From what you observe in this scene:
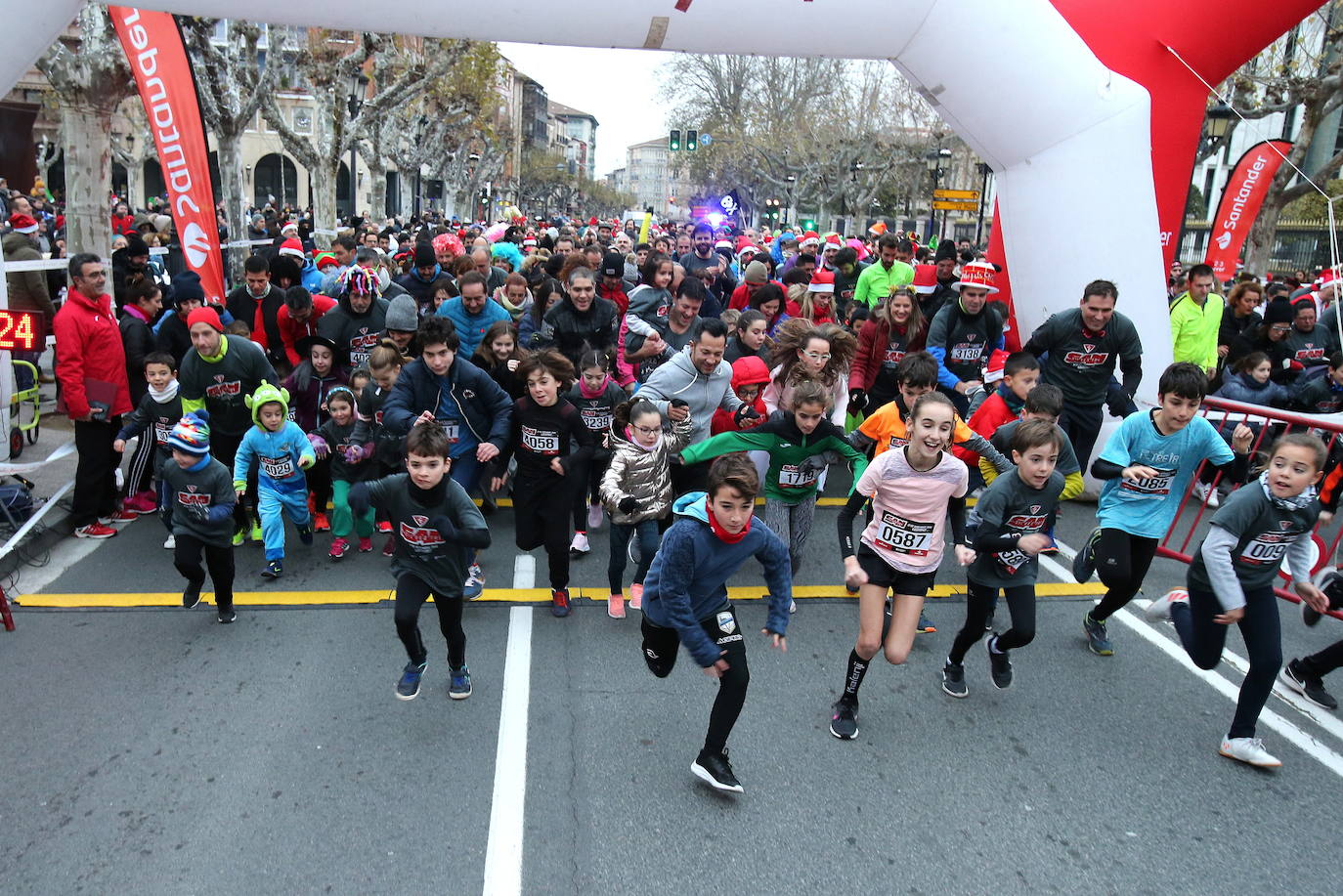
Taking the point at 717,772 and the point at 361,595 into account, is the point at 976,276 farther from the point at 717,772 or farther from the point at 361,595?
the point at 361,595

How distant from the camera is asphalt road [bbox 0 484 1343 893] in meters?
3.37

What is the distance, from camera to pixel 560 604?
568cm

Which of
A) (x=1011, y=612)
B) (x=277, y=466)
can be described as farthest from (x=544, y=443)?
(x=1011, y=612)

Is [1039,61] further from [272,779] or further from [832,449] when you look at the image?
[272,779]

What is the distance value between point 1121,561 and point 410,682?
12.0 feet

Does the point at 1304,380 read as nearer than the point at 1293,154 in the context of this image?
Yes

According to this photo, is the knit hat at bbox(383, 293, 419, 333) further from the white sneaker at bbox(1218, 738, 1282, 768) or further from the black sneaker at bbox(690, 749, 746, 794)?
the white sneaker at bbox(1218, 738, 1282, 768)

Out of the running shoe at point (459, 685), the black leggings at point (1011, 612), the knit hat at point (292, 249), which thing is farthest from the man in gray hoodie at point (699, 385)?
the knit hat at point (292, 249)

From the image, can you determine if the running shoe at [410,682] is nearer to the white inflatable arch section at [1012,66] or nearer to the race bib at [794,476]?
the race bib at [794,476]

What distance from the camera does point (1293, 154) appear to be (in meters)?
17.4

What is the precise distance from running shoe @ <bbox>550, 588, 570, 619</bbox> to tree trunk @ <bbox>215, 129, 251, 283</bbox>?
480 inches

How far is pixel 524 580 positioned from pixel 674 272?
389cm

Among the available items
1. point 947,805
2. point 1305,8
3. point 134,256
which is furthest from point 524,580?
point 1305,8

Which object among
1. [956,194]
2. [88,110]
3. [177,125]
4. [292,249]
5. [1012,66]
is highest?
[956,194]
